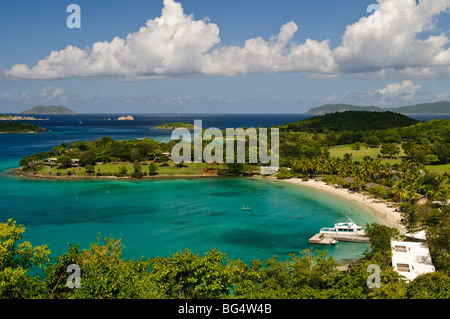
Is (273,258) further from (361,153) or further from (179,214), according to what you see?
(361,153)

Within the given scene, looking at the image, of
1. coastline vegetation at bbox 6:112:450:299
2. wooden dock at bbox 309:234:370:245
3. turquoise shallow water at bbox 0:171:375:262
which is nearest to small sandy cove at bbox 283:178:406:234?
coastline vegetation at bbox 6:112:450:299

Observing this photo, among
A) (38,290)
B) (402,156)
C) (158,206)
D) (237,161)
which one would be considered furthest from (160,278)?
(402,156)

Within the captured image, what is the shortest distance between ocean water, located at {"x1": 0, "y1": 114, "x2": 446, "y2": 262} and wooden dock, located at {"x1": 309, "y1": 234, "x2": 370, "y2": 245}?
30.2 inches

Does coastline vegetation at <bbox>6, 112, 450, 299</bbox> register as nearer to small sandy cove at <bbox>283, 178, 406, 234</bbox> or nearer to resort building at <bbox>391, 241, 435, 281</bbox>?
resort building at <bbox>391, 241, 435, 281</bbox>

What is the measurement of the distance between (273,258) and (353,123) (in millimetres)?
162582

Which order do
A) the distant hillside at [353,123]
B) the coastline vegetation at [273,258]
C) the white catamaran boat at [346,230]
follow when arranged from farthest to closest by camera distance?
the distant hillside at [353,123] → the white catamaran boat at [346,230] → the coastline vegetation at [273,258]

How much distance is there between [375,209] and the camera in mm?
52031

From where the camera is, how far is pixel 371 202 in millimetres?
55656

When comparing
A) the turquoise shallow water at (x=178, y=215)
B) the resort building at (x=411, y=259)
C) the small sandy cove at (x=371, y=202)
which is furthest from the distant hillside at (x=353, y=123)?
the resort building at (x=411, y=259)

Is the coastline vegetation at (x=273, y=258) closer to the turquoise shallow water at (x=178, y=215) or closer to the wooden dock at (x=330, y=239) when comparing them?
the wooden dock at (x=330, y=239)

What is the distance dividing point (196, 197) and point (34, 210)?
26.7 meters

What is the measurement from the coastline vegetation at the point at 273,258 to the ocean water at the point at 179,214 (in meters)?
4.36

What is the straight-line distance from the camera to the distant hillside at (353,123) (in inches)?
6585

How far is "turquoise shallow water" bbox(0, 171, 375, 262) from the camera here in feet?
131
